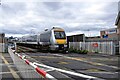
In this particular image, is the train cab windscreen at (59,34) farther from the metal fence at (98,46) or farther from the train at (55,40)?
the metal fence at (98,46)

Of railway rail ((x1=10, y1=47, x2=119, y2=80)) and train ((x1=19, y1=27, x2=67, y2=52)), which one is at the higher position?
train ((x1=19, y1=27, x2=67, y2=52))

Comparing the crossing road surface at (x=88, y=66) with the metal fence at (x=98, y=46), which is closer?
the crossing road surface at (x=88, y=66)

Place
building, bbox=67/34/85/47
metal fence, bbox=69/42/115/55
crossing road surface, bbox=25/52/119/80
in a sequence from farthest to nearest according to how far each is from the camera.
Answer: building, bbox=67/34/85/47, metal fence, bbox=69/42/115/55, crossing road surface, bbox=25/52/119/80

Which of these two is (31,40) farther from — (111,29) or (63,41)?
(111,29)

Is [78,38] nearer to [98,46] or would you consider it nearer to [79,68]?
[98,46]

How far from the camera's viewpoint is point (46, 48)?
41719mm

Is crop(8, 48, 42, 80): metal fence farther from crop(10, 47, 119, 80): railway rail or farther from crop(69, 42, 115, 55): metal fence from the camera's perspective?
crop(69, 42, 115, 55): metal fence

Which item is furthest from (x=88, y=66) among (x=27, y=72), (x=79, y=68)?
(x=27, y=72)

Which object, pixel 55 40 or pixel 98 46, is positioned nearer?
pixel 55 40

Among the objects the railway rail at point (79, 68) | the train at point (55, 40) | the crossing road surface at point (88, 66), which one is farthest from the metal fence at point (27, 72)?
the train at point (55, 40)

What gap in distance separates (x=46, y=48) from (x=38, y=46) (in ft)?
14.7

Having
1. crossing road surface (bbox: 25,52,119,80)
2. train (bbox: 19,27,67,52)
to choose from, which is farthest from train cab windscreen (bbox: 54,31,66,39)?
crossing road surface (bbox: 25,52,119,80)

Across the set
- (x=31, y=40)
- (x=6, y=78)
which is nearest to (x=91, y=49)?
(x=31, y=40)

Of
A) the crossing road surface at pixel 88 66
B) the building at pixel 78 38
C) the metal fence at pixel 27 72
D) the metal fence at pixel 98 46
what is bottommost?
the crossing road surface at pixel 88 66
